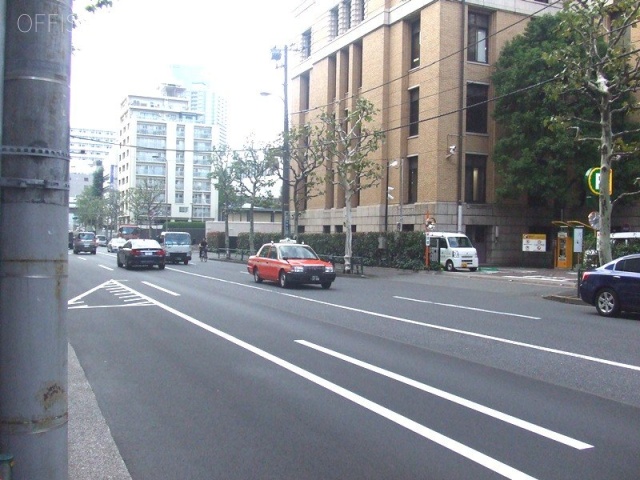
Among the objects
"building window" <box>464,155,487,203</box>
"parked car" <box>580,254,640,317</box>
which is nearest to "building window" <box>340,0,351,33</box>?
"building window" <box>464,155,487,203</box>

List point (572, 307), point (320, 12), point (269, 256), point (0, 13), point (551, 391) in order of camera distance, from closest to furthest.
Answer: point (0, 13)
point (551, 391)
point (572, 307)
point (269, 256)
point (320, 12)

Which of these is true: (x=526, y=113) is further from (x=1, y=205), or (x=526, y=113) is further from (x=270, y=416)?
(x=1, y=205)

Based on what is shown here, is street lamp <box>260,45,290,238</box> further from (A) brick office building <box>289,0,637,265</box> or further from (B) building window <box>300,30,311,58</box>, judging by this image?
(B) building window <box>300,30,311,58</box>

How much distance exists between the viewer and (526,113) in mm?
35656

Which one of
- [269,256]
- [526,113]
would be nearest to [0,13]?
[269,256]

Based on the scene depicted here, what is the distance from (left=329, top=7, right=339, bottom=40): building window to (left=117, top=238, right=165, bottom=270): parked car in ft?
79.4

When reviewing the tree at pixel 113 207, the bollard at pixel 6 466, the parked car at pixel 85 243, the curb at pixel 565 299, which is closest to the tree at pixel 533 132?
the curb at pixel 565 299

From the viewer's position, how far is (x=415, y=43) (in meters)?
39.8

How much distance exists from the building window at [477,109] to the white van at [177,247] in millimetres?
18718

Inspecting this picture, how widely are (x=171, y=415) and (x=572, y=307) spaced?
47.2 feet

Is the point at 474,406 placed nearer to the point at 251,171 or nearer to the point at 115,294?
the point at 115,294

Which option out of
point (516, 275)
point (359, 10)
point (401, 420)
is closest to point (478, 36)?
point (359, 10)

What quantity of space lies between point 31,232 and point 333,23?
47975mm

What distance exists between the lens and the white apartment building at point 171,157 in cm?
10512
